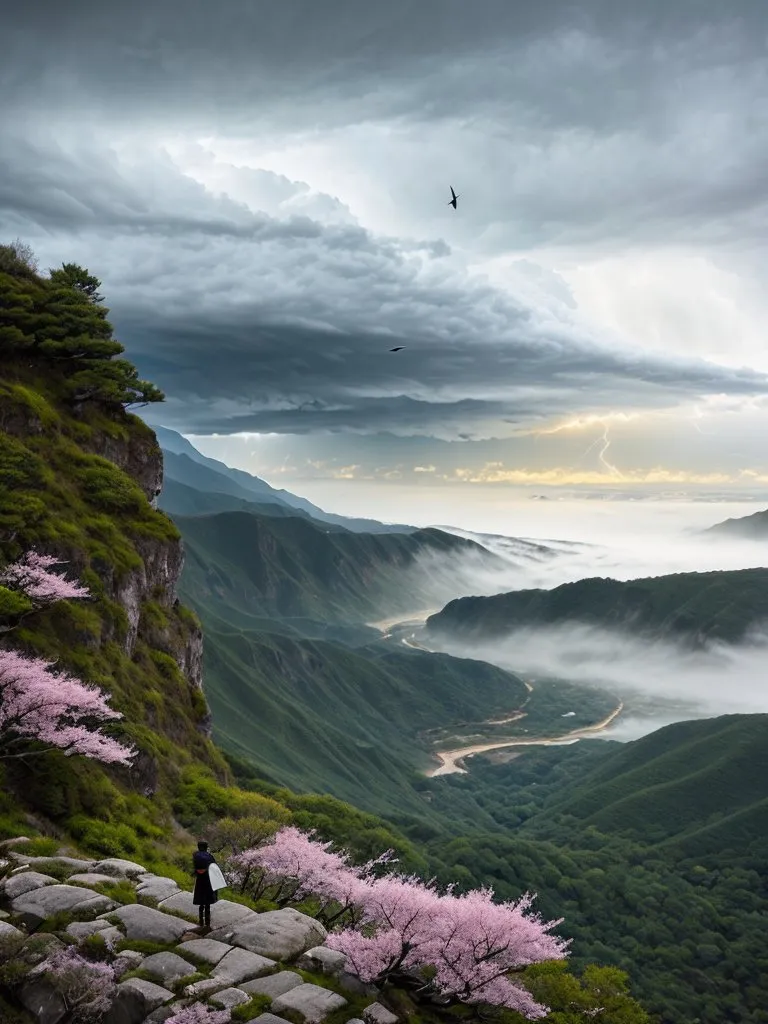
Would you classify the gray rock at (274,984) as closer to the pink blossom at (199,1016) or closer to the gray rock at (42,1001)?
the pink blossom at (199,1016)

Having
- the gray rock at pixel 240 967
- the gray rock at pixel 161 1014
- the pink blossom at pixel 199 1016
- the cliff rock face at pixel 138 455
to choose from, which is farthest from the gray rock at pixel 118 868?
the cliff rock face at pixel 138 455

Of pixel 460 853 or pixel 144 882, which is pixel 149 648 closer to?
pixel 144 882

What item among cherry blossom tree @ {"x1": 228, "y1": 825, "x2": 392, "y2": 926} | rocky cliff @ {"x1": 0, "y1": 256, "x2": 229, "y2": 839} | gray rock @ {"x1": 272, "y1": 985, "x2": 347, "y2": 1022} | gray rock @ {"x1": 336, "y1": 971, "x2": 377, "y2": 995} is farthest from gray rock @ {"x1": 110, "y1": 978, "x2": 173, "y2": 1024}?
rocky cliff @ {"x1": 0, "y1": 256, "x2": 229, "y2": 839}

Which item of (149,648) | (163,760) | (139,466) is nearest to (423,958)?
(163,760)

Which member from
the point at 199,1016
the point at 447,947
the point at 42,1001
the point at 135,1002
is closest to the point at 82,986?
the point at 42,1001

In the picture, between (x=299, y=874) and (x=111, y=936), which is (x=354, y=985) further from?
(x=299, y=874)
